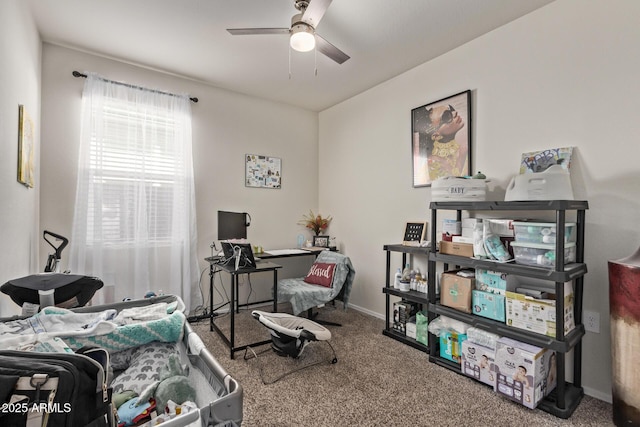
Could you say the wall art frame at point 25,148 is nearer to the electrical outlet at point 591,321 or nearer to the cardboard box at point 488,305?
the cardboard box at point 488,305

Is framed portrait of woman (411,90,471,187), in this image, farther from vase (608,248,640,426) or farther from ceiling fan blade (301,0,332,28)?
ceiling fan blade (301,0,332,28)

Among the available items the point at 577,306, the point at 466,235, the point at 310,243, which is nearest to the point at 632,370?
the point at 577,306

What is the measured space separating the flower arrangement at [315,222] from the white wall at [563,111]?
1.05 meters

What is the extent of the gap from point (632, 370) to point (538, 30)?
2.29 metres

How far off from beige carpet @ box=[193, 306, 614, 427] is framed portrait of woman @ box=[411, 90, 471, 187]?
1.65 m

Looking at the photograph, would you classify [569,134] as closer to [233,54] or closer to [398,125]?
[398,125]

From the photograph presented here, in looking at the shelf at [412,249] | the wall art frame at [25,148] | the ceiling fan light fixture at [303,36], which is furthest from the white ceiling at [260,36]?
the shelf at [412,249]

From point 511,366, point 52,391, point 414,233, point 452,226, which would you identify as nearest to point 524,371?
point 511,366

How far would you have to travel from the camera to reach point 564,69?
219 cm

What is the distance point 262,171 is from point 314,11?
2316 mm

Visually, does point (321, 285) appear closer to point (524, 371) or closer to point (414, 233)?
point (414, 233)

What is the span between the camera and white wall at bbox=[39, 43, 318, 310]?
282 centimetres

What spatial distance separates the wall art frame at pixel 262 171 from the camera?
3936 mm

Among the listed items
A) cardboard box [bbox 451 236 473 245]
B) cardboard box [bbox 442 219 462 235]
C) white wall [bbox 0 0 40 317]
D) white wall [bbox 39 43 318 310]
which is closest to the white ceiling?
white wall [bbox 39 43 318 310]
